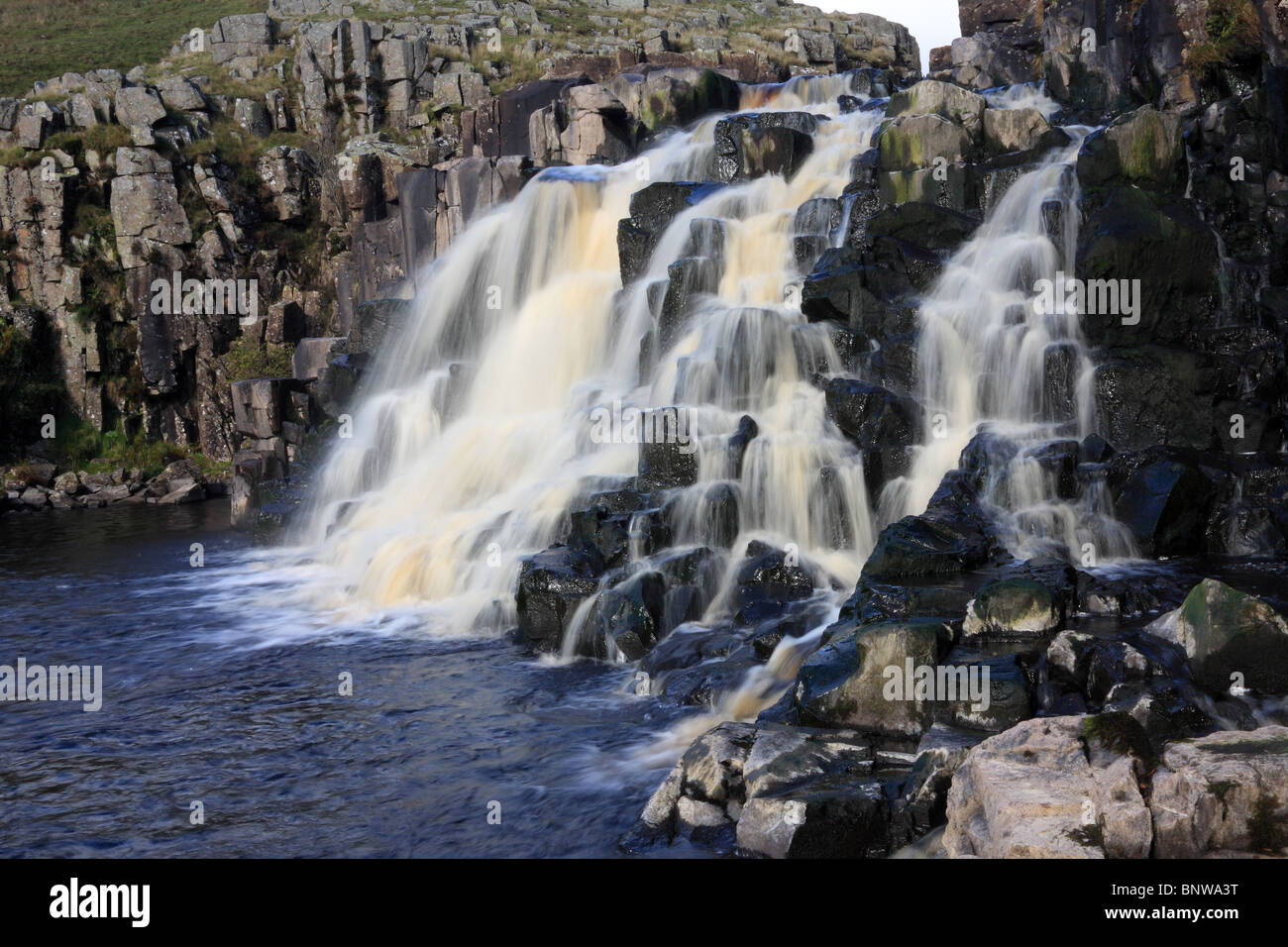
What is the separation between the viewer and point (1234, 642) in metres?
10.7

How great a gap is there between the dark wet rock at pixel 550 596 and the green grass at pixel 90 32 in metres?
49.4

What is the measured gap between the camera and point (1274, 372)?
59.0ft

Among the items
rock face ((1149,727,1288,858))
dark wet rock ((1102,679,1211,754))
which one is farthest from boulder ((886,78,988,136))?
rock face ((1149,727,1288,858))

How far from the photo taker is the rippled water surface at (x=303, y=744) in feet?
32.1

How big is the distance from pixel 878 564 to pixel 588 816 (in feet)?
20.1

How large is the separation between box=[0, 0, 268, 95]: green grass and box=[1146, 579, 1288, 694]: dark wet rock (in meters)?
57.2

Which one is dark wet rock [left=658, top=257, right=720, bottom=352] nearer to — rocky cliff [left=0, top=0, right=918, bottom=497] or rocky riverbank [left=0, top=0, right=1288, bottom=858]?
rocky riverbank [left=0, top=0, right=1288, bottom=858]

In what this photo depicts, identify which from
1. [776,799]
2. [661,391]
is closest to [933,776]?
[776,799]

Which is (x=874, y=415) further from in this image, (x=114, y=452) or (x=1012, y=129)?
(x=114, y=452)

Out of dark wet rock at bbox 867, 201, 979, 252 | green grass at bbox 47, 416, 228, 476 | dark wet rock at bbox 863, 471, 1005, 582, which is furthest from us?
green grass at bbox 47, 416, 228, 476

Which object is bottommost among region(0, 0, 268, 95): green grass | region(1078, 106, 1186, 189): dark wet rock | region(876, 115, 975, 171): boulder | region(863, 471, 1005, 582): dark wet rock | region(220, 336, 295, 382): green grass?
region(863, 471, 1005, 582): dark wet rock

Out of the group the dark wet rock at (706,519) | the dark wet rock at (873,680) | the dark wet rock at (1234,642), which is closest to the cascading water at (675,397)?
the dark wet rock at (706,519)

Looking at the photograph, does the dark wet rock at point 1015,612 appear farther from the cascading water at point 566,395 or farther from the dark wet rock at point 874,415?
the dark wet rock at point 874,415

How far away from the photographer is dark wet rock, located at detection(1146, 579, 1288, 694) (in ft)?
34.6
